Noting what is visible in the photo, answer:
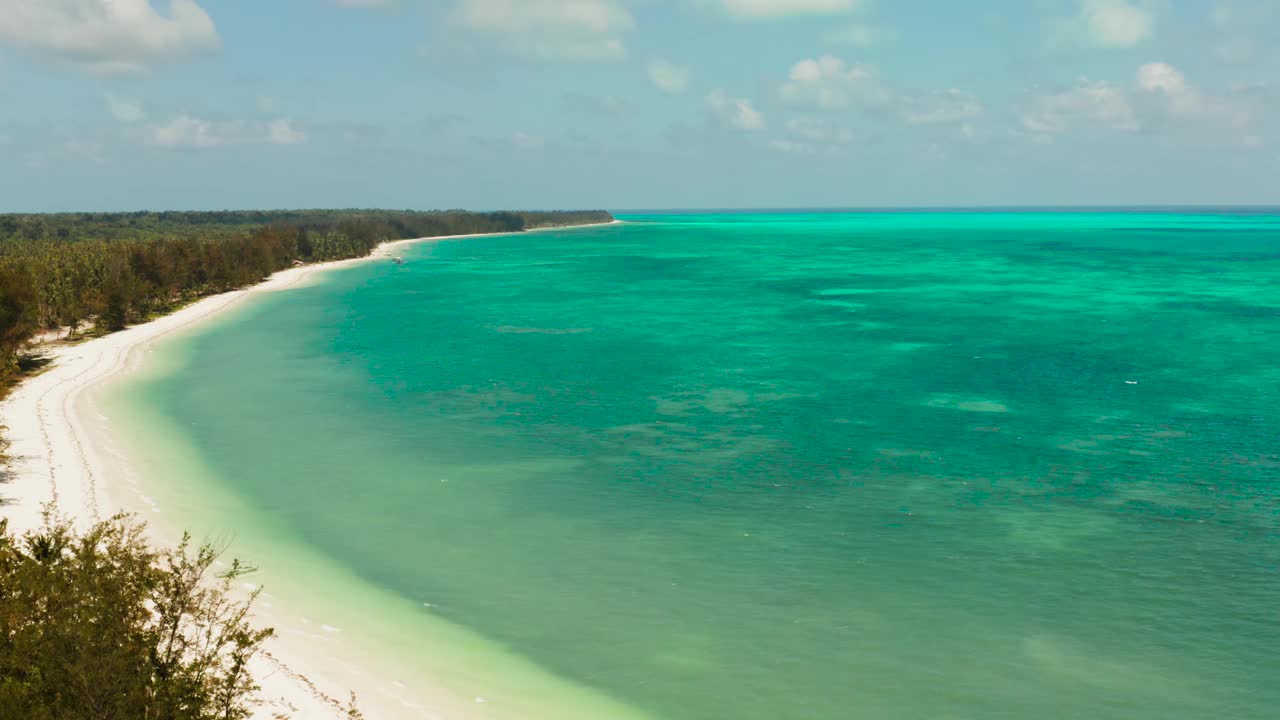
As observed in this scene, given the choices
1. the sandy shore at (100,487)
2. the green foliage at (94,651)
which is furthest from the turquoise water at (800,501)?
the green foliage at (94,651)

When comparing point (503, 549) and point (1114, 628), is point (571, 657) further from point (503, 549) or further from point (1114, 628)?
point (1114, 628)

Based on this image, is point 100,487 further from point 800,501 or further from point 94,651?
point 800,501

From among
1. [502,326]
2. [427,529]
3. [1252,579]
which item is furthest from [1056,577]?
[502,326]

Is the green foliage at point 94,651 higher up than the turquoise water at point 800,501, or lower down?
higher up

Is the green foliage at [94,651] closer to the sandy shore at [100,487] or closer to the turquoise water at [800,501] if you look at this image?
the sandy shore at [100,487]

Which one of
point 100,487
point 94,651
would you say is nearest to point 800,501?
point 94,651

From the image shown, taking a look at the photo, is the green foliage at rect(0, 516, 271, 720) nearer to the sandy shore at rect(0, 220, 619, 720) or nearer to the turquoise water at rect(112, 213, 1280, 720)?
the sandy shore at rect(0, 220, 619, 720)
